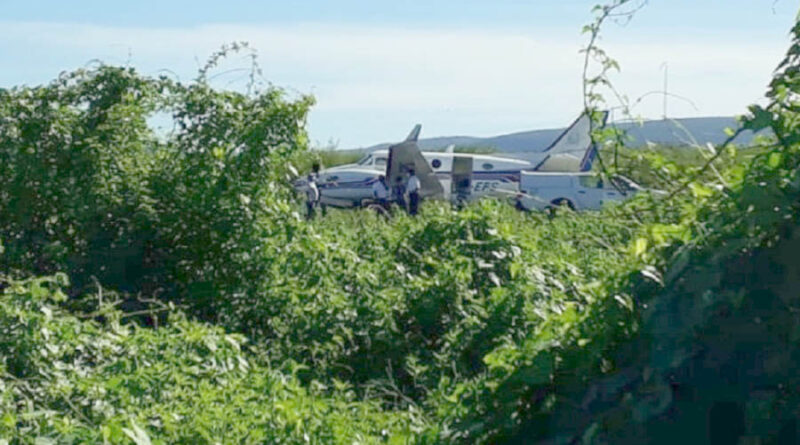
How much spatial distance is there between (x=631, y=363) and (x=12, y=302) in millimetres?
3107

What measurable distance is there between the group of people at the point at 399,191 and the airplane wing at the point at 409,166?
0.30 m

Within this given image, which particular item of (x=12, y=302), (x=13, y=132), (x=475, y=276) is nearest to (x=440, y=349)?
(x=475, y=276)

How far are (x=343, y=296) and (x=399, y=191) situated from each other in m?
25.5

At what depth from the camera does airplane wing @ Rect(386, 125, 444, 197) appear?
3484 cm

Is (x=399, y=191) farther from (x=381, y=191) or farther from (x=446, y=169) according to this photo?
(x=446, y=169)

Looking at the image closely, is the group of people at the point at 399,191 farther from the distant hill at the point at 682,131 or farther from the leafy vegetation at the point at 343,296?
the distant hill at the point at 682,131

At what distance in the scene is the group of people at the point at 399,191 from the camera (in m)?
29.2

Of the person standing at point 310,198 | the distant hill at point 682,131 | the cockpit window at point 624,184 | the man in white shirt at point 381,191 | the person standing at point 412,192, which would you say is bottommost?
the man in white shirt at point 381,191

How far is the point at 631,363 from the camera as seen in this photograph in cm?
392

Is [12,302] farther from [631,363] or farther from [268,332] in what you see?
[631,363]

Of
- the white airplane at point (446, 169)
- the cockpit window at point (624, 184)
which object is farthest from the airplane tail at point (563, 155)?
the cockpit window at point (624, 184)

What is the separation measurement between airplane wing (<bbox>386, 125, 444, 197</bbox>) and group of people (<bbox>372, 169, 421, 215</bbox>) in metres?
0.30

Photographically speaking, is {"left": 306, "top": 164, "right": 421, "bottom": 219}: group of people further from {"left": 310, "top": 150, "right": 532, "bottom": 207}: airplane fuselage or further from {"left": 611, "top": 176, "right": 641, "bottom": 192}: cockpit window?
{"left": 611, "top": 176, "right": 641, "bottom": 192}: cockpit window

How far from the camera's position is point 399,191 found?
33.2m
